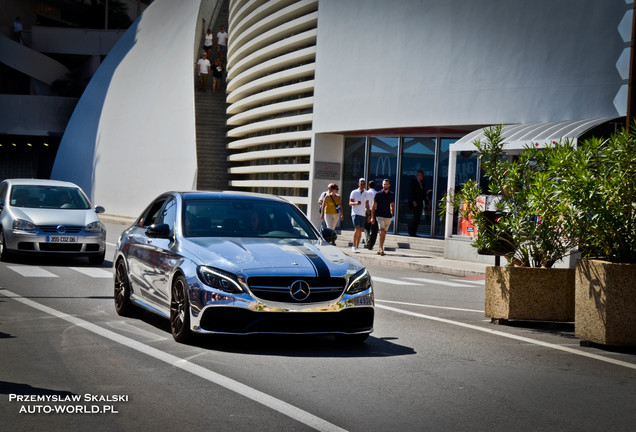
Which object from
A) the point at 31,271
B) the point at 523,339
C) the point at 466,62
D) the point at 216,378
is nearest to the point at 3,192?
the point at 31,271

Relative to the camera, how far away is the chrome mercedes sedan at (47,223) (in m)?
16.9

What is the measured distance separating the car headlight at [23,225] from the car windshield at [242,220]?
7.95m

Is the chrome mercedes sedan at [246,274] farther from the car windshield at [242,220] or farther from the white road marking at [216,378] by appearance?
the white road marking at [216,378]

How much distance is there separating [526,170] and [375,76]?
661 inches

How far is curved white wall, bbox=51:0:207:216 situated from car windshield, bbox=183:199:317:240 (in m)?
29.6

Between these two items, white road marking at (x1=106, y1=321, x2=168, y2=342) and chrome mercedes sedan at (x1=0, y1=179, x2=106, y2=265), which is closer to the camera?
white road marking at (x1=106, y1=321, x2=168, y2=342)

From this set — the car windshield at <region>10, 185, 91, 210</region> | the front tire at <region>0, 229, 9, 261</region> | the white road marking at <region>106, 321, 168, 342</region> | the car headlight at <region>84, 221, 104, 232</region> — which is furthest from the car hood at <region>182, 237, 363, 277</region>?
the car windshield at <region>10, 185, 91, 210</region>

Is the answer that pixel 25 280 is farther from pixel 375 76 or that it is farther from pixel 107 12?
pixel 107 12

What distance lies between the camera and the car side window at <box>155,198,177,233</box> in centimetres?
975

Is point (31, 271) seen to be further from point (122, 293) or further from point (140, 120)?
point (140, 120)

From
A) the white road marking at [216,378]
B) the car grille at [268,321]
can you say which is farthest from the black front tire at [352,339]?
the white road marking at [216,378]

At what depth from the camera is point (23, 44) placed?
207 feet

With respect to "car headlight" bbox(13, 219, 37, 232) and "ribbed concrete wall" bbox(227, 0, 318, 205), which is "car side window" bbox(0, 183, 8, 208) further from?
"ribbed concrete wall" bbox(227, 0, 318, 205)

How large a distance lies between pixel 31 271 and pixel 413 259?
9.54m
